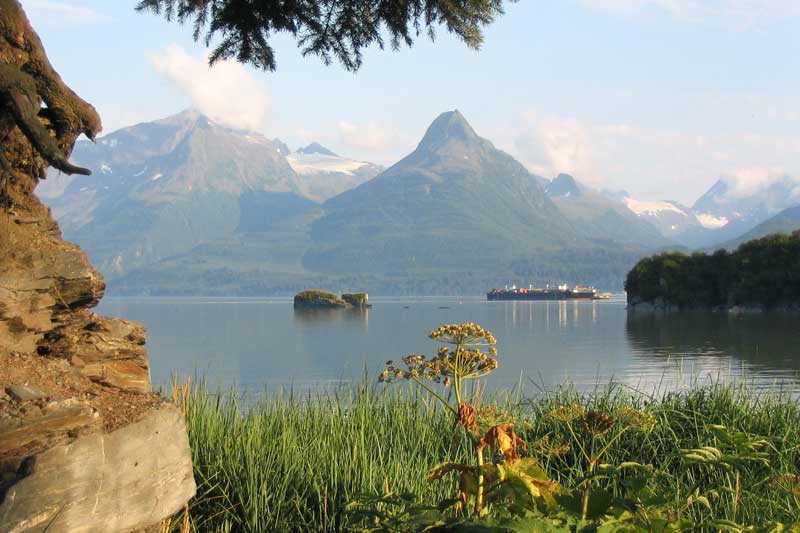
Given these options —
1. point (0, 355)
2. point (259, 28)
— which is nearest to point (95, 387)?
point (0, 355)

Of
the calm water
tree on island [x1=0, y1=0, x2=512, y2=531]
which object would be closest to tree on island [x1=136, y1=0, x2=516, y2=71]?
tree on island [x1=0, y1=0, x2=512, y2=531]

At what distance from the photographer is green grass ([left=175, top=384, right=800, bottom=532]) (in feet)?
21.3

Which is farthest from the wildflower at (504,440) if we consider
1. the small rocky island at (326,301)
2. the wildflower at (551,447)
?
the small rocky island at (326,301)

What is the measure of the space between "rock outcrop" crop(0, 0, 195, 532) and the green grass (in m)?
1.11

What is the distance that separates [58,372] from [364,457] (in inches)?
87.6

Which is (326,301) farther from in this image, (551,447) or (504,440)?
(504,440)

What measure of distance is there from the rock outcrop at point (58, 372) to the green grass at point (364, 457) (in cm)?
111

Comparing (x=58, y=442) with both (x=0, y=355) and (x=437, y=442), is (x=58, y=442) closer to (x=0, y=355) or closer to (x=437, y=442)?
(x=0, y=355)

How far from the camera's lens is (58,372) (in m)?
5.60

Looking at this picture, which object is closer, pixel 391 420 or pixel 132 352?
pixel 132 352

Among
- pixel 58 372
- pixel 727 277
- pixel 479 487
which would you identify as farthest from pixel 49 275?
pixel 727 277

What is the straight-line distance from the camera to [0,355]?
5488mm

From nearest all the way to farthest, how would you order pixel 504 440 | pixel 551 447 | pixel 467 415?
pixel 504 440, pixel 467 415, pixel 551 447

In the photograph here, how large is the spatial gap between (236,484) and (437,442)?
7.69ft
